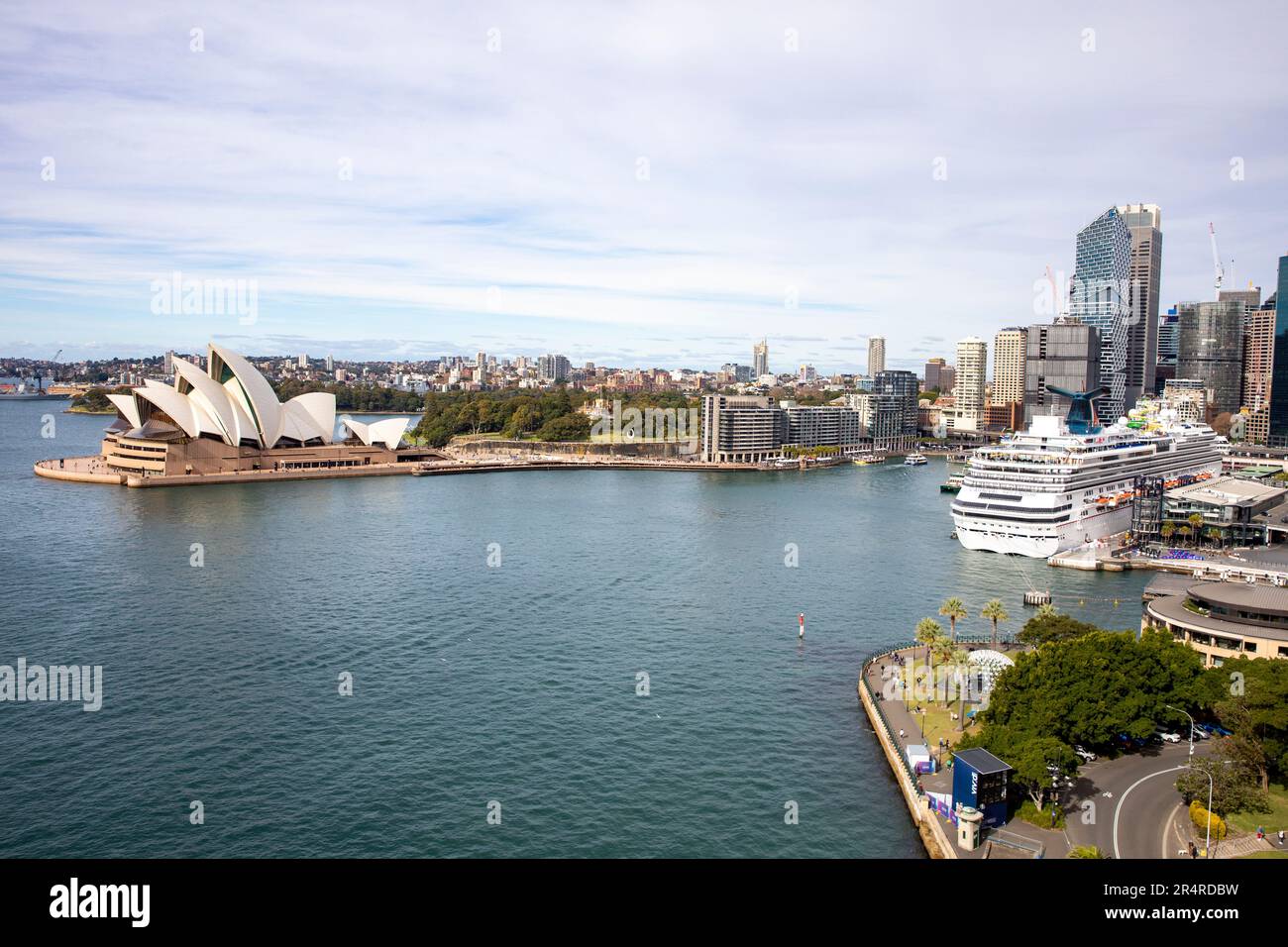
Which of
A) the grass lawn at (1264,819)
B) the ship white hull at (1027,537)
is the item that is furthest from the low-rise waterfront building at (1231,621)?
the ship white hull at (1027,537)

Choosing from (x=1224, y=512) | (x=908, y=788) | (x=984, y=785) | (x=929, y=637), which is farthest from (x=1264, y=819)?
(x=1224, y=512)

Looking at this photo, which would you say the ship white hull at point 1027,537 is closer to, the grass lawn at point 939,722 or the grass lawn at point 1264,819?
the grass lawn at point 939,722

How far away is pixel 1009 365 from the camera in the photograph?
283 feet

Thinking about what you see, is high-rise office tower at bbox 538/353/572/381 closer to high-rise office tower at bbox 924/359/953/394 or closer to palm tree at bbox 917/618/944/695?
high-rise office tower at bbox 924/359/953/394

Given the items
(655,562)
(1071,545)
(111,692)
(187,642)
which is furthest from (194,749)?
(1071,545)

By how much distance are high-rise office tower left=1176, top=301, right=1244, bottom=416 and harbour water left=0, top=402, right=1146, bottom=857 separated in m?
62.5

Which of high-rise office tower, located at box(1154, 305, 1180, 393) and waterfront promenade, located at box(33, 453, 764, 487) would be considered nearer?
waterfront promenade, located at box(33, 453, 764, 487)

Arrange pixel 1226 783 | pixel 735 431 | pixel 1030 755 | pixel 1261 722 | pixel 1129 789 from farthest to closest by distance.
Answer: pixel 735 431
pixel 1261 722
pixel 1129 789
pixel 1030 755
pixel 1226 783

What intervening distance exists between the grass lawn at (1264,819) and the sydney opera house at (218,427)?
3613cm

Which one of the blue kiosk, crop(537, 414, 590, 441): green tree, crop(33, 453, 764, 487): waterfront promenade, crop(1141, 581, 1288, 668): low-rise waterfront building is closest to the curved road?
the blue kiosk

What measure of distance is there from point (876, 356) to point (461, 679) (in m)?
126

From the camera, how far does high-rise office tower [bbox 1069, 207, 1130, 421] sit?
7275cm

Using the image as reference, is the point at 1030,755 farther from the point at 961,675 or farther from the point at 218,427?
the point at 218,427
